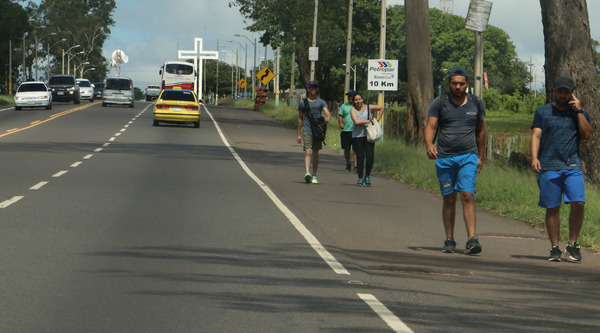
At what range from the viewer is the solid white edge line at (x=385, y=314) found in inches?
271

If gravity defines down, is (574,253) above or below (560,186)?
below

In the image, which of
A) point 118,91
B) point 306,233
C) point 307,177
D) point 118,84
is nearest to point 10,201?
point 306,233

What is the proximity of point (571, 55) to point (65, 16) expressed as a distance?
119454 mm

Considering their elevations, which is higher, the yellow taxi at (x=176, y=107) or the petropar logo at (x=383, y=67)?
A: the petropar logo at (x=383, y=67)

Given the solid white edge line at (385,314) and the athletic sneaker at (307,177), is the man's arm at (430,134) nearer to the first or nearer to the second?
the solid white edge line at (385,314)

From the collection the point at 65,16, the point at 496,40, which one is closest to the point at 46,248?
the point at 65,16

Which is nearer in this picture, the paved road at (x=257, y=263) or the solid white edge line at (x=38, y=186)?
the paved road at (x=257, y=263)

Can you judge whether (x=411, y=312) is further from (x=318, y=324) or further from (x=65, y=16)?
(x=65, y=16)

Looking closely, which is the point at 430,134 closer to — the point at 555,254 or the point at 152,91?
the point at 555,254

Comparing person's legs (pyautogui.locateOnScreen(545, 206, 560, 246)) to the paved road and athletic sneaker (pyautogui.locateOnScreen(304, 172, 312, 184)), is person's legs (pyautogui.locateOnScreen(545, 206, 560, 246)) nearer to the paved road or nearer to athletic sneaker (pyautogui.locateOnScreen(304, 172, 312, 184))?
the paved road

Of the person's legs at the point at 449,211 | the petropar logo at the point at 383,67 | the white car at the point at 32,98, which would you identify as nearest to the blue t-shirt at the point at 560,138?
the person's legs at the point at 449,211

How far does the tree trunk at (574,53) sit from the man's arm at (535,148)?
275 inches

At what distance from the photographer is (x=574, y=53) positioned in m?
17.8

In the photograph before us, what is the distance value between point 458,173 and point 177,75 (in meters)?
61.5
